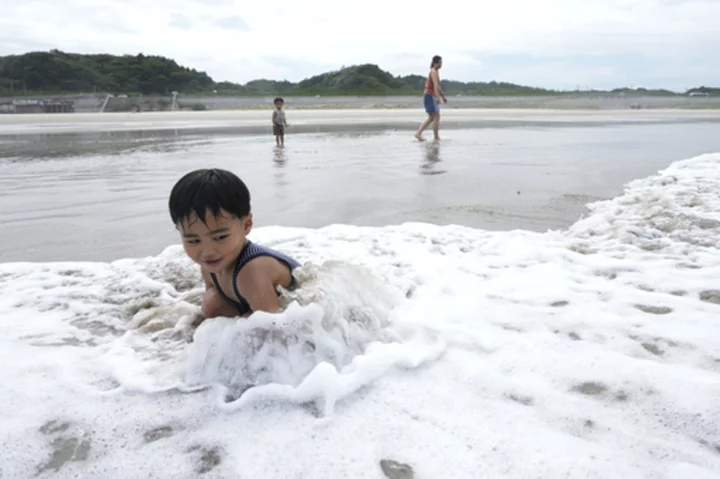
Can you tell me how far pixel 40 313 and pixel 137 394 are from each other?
50.1 inches

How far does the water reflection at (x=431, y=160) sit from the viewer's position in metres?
7.62

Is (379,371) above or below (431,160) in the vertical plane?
below

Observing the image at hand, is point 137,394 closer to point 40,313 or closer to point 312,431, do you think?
point 312,431

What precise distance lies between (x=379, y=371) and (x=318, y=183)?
490 cm

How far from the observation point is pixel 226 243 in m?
2.25

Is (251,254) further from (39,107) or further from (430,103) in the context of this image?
(39,107)

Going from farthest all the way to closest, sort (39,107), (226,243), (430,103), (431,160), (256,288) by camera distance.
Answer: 1. (39,107)
2. (430,103)
3. (431,160)
4. (256,288)
5. (226,243)

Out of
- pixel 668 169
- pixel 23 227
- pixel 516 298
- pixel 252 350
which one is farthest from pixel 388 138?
pixel 252 350

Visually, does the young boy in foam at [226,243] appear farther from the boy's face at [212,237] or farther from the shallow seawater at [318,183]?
the shallow seawater at [318,183]

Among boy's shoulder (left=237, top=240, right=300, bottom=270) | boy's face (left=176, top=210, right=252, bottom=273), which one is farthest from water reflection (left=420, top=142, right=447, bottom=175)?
boy's face (left=176, top=210, right=252, bottom=273)

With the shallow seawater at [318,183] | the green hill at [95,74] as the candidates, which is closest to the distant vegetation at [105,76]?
the green hill at [95,74]

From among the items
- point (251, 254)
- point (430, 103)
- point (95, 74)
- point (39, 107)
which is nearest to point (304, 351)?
point (251, 254)

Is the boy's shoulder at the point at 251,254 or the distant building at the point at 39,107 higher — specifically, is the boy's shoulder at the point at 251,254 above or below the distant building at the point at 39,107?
below

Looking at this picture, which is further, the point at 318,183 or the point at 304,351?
the point at 318,183
